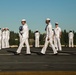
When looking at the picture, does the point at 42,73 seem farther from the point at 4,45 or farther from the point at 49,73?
the point at 4,45

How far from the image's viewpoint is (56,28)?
26.4 meters

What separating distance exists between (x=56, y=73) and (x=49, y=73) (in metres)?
0.19

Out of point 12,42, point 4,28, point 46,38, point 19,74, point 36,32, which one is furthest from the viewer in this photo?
point 12,42

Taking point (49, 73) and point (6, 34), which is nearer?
point (49, 73)

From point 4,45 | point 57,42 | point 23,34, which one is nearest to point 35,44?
point 4,45

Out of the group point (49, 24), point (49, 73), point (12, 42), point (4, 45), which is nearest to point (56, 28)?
point (49, 24)

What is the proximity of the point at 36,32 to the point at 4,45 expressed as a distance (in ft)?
14.5

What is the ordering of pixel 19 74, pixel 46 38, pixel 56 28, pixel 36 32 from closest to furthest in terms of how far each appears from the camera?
pixel 19 74, pixel 46 38, pixel 56 28, pixel 36 32

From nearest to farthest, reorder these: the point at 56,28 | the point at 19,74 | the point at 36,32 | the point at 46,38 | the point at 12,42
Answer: the point at 19,74 < the point at 46,38 < the point at 56,28 < the point at 36,32 < the point at 12,42

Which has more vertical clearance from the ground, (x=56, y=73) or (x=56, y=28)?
(x=56, y=28)

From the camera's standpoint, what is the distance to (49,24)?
19.8 meters

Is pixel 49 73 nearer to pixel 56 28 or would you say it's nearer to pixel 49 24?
pixel 49 24

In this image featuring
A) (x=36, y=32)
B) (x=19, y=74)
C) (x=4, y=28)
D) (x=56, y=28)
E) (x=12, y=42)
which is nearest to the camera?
(x=19, y=74)

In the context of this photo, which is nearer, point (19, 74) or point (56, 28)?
point (19, 74)
